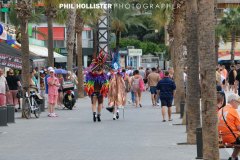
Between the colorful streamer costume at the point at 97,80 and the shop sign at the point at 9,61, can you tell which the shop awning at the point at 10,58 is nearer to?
the shop sign at the point at 9,61

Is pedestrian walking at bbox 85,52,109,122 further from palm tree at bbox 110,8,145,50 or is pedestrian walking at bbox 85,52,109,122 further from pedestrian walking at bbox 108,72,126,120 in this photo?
palm tree at bbox 110,8,145,50

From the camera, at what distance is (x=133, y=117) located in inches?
1077

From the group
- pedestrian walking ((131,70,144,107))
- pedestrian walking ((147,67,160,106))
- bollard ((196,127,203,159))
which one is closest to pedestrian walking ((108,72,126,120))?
pedestrian walking ((131,70,144,107))

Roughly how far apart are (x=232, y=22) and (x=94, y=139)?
2475 inches

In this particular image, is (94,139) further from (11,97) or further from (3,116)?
(11,97)

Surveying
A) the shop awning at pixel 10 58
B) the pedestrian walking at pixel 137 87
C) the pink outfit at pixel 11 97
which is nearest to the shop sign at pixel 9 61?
the shop awning at pixel 10 58

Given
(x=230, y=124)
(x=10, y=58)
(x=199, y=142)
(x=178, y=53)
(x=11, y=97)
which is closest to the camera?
(x=230, y=124)

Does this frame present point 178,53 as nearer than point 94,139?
No

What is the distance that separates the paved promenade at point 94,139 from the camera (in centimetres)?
1543

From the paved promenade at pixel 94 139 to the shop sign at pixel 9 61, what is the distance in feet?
14.5

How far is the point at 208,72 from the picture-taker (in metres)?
11.5

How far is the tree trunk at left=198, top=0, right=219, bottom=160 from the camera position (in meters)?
11.4

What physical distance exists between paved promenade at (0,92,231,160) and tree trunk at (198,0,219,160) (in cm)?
292

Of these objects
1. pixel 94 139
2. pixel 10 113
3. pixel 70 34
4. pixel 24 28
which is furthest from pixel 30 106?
pixel 70 34
